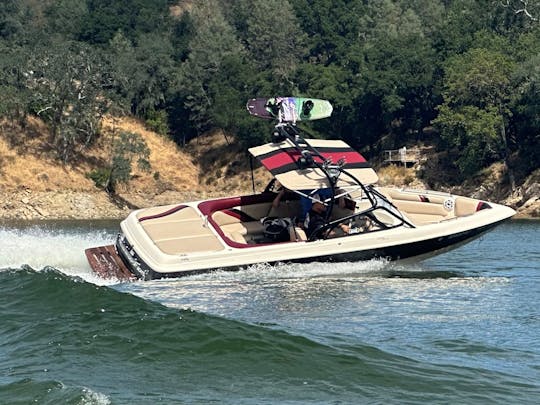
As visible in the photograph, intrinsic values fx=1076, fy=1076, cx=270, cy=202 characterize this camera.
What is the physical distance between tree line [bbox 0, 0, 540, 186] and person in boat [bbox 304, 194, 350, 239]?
1338 inches

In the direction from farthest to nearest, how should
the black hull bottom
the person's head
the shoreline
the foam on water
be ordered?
the shoreline
the person's head
the foam on water
the black hull bottom

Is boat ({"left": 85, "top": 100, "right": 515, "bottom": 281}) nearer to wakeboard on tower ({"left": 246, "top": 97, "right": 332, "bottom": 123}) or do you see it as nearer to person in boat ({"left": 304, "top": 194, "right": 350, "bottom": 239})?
person in boat ({"left": 304, "top": 194, "right": 350, "bottom": 239})

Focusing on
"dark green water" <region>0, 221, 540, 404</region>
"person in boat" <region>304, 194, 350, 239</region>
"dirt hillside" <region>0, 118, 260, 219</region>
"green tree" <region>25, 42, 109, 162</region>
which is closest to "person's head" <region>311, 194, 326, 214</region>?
"person in boat" <region>304, 194, 350, 239</region>

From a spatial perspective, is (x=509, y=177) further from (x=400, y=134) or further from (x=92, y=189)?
(x=92, y=189)

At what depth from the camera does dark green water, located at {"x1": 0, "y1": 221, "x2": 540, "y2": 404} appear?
10.8m

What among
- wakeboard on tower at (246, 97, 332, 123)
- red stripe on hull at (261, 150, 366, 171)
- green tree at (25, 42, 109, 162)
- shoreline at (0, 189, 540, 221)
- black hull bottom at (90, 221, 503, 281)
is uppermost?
green tree at (25, 42, 109, 162)

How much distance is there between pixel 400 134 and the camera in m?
63.8

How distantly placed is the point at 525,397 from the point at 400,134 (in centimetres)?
5358

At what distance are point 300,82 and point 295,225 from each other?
156 feet

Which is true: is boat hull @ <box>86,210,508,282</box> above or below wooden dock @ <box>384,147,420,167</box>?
below

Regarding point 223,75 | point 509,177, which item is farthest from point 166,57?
point 509,177

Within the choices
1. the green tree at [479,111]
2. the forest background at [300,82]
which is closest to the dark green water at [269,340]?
the green tree at [479,111]

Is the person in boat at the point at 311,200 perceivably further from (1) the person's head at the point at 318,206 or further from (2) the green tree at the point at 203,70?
(2) the green tree at the point at 203,70

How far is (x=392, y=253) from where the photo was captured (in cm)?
2014
